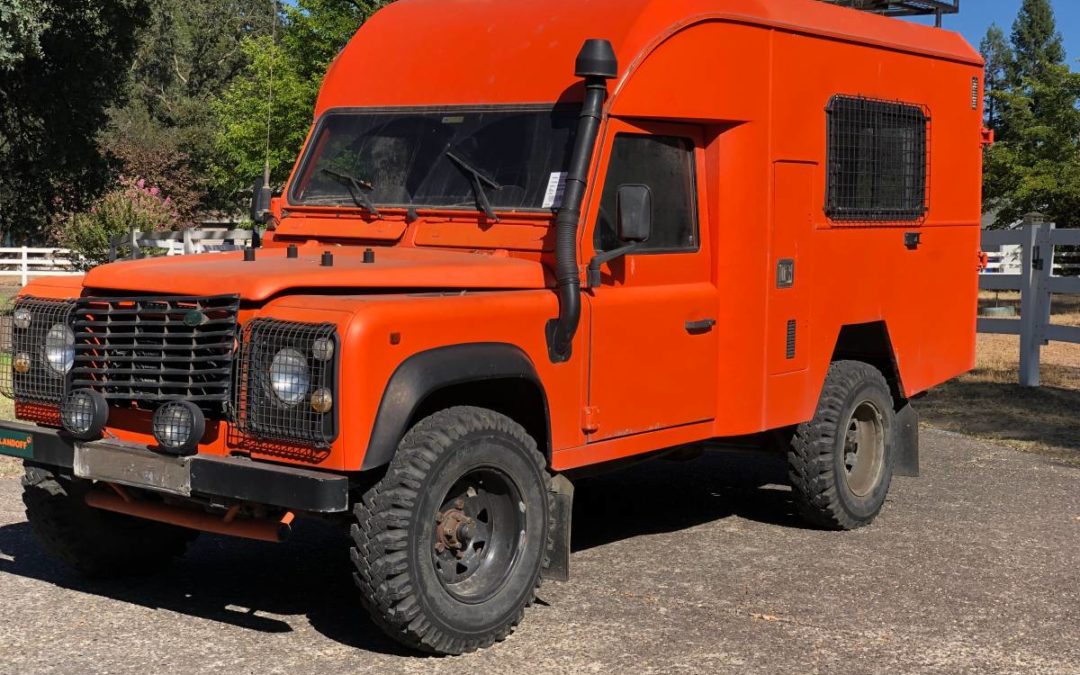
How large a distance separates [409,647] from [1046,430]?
7.99m

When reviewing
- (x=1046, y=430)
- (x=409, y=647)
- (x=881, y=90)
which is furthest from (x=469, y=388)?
(x=1046, y=430)

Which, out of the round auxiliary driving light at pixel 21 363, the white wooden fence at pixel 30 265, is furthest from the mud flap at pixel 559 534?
the white wooden fence at pixel 30 265

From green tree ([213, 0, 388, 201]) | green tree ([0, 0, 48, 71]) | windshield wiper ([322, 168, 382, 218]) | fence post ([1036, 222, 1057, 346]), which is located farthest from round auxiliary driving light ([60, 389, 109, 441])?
green tree ([213, 0, 388, 201])

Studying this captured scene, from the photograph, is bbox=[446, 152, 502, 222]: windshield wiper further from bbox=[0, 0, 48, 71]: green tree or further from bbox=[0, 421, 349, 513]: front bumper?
bbox=[0, 0, 48, 71]: green tree

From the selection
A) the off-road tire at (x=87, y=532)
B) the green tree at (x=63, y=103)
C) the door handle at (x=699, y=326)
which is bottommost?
the off-road tire at (x=87, y=532)

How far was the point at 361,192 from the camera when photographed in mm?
7156

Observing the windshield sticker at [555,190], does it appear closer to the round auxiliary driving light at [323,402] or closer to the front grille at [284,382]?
the front grille at [284,382]

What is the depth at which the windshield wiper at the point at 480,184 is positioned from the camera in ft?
21.9

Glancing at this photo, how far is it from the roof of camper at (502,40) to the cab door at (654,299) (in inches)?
18.2

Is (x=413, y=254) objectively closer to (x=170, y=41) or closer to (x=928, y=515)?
(x=928, y=515)

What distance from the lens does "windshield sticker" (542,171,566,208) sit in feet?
21.4

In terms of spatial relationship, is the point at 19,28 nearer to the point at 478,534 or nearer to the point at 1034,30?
the point at 478,534

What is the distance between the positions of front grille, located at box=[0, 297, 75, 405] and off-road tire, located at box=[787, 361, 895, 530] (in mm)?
3954

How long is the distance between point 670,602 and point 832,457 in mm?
1835
